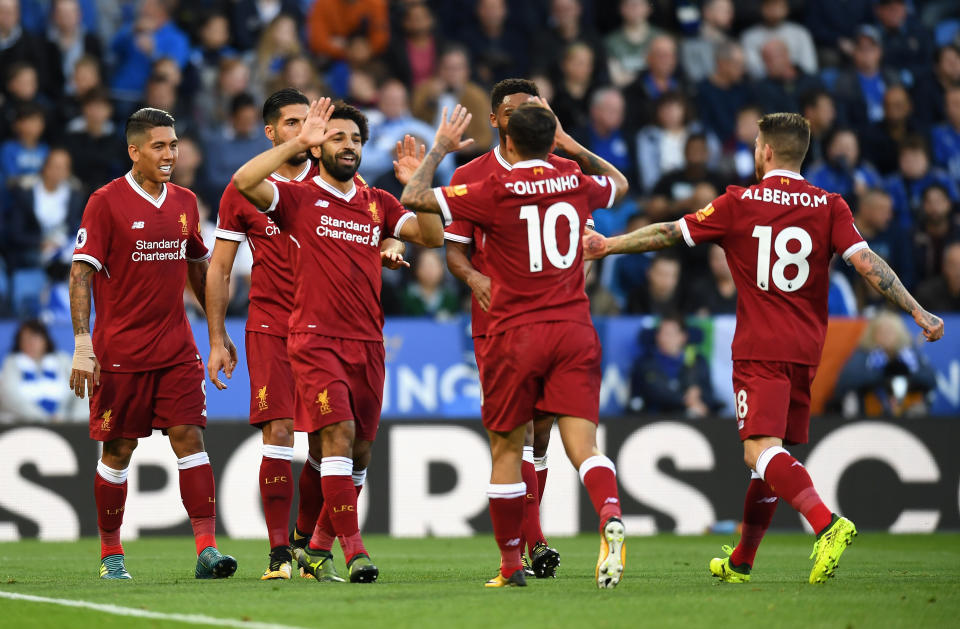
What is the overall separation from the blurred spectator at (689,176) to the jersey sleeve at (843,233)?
8210 millimetres

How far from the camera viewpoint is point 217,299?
28.1ft

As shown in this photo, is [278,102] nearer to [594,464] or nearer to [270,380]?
[270,380]

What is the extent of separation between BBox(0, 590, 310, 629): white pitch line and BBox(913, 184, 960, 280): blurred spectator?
11977mm

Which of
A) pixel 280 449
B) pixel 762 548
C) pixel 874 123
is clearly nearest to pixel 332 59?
pixel 874 123

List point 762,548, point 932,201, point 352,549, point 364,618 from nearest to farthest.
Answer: point 364,618 < point 352,549 < point 762,548 < point 932,201

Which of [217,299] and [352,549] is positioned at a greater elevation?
[217,299]

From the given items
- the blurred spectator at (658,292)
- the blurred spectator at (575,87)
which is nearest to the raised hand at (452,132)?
the blurred spectator at (658,292)

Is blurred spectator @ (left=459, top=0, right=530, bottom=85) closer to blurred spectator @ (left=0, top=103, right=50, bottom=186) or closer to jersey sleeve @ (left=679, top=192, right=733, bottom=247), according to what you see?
blurred spectator @ (left=0, top=103, right=50, bottom=186)

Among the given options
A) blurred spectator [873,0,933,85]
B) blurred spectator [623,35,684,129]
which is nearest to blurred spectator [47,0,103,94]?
blurred spectator [623,35,684,129]

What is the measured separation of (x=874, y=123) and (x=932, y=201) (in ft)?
7.84

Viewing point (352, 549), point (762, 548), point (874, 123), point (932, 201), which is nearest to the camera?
point (352, 549)

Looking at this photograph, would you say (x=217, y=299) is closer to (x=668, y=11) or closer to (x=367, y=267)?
(x=367, y=267)

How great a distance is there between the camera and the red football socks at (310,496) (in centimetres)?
873

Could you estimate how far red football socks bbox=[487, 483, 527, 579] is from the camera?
7262 mm
